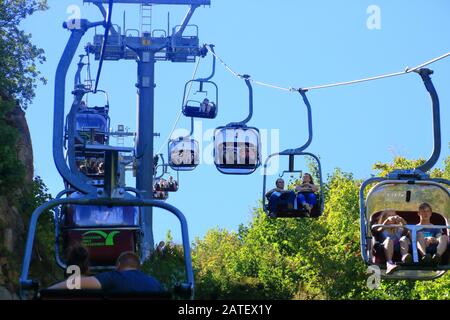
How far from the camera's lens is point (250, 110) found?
2147cm

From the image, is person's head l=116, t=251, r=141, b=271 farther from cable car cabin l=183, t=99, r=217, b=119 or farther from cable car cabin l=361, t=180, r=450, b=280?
cable car cabin l=183, t=99, r=217, b=119

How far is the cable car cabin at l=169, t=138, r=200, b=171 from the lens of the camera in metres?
29.2

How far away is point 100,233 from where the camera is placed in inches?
587

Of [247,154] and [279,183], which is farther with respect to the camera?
[247,154]

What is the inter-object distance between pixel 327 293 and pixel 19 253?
19.2 m

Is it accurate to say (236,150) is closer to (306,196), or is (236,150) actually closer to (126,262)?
(306,196)

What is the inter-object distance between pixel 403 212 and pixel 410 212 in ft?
0.31

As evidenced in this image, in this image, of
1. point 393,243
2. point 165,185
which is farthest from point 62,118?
point 165,185

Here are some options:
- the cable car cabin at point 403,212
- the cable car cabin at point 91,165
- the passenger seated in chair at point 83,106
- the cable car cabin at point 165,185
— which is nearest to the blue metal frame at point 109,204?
the cable car cabin at point 403,212

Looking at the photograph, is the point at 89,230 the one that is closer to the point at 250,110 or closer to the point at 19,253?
the point at 250,110

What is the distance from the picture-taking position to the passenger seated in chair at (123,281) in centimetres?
918

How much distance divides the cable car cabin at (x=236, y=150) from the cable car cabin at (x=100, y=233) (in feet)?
17.8

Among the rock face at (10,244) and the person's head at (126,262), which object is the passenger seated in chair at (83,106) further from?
the person's head at (126,262)

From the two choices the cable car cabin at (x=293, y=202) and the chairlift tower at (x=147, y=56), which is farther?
the chairlift tower at (x=147, y=56)
